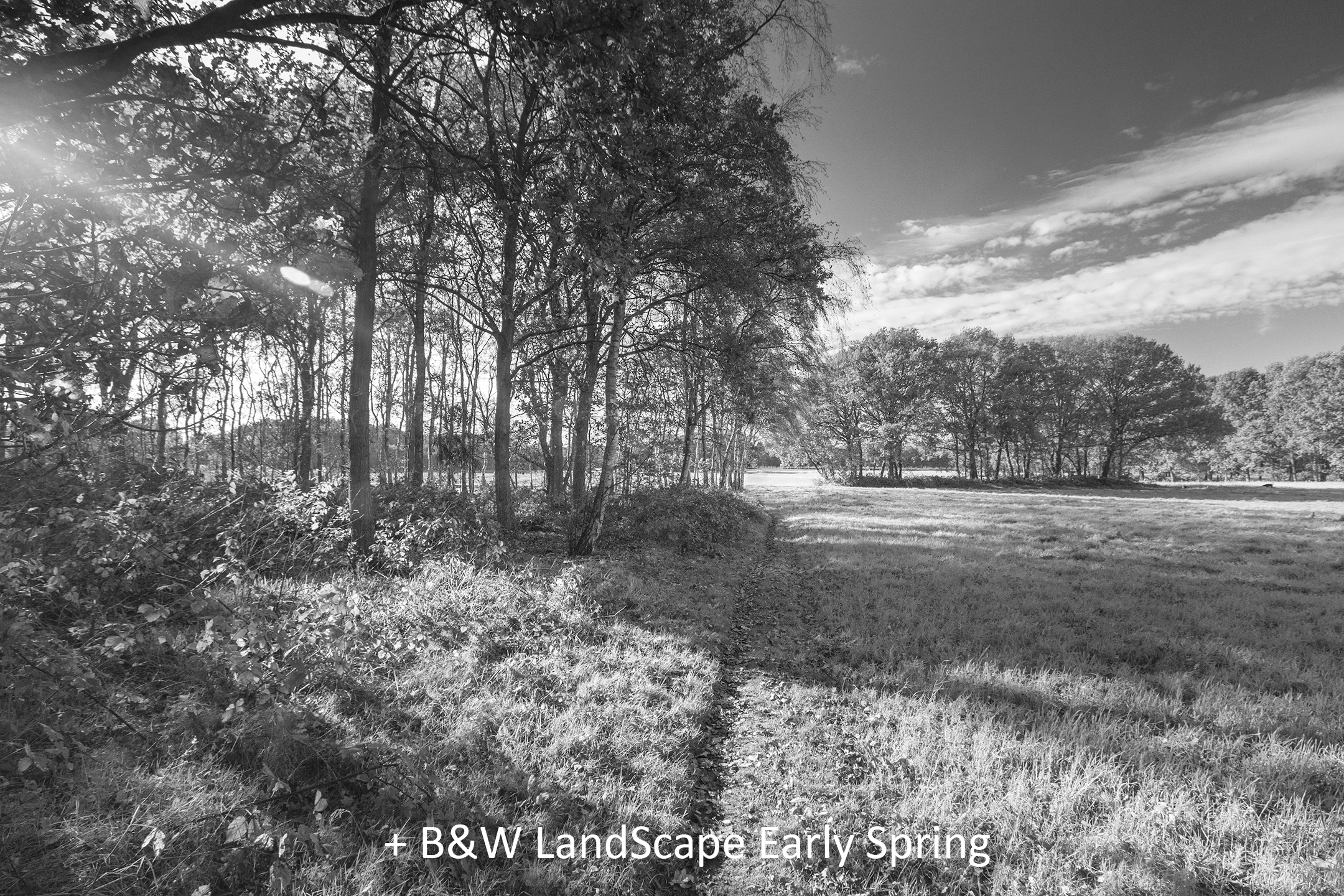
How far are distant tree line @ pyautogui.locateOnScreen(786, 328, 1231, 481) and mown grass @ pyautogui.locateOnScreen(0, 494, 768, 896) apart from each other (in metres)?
44.0

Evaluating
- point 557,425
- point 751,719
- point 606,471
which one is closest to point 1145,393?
point 557,425

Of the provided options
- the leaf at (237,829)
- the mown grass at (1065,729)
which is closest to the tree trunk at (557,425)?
the mown grass at (1065,729)

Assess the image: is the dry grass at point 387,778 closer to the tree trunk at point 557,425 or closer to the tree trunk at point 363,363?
the tree trunk at point 363,363

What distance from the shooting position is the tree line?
3084mm

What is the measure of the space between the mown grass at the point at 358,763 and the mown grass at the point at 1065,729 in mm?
1053

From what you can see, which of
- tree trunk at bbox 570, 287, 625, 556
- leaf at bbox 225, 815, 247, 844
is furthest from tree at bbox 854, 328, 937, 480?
leaf at bbox 225, 815, 247, 844

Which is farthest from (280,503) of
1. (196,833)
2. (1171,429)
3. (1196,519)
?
(1171,429)

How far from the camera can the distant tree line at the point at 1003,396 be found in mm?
48375

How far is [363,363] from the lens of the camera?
9789 mm

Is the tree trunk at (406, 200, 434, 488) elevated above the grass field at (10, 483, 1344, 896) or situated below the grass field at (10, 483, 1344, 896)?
above

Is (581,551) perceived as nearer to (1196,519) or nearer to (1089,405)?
(1196,519)

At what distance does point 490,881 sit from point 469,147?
373 inches

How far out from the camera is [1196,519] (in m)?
20.4

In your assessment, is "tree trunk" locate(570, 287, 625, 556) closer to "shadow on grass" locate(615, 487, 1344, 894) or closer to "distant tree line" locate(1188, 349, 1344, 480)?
"shadow on grass" locate(615, 487, 1344, 894)
